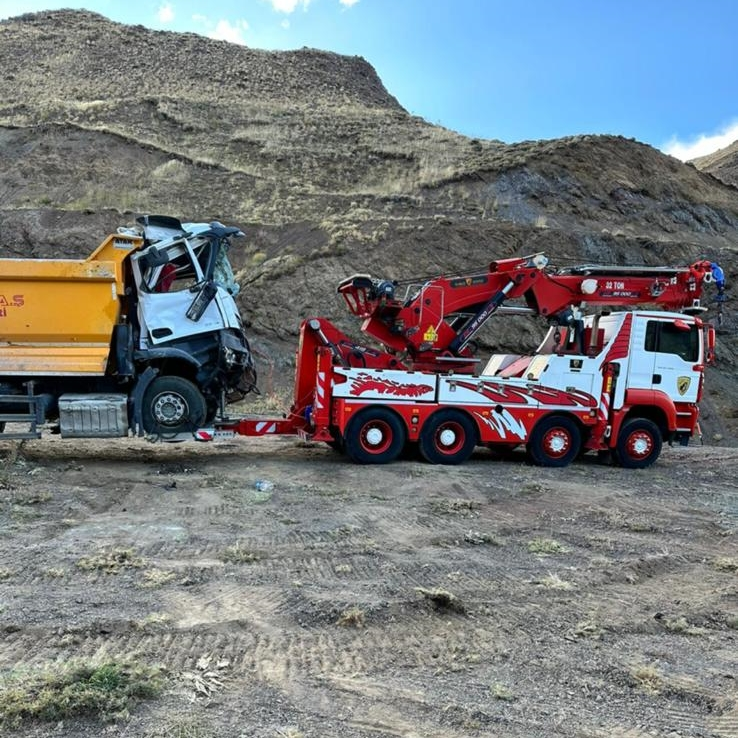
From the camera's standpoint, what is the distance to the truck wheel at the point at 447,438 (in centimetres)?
1085

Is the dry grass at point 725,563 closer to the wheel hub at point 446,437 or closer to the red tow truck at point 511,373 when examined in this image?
the red tow truck at point 511,373

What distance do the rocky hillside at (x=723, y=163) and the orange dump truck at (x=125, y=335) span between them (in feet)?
124

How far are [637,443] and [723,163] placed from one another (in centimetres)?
4306

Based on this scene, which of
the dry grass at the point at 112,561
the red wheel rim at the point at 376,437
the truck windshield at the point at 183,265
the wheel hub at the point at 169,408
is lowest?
the dry grass at the point at 112,561

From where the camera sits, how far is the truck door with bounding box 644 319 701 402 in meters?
11.4

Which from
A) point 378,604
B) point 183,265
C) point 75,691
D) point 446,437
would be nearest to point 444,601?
point 378,604

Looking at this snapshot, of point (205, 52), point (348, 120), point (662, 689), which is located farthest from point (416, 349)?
point (205, 52)

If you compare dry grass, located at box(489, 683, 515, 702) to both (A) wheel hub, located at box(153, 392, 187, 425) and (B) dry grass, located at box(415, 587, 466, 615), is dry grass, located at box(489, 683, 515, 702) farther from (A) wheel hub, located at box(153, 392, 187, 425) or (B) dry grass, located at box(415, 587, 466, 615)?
(A) wheel hub, located at box(153, 392, 187, 425)

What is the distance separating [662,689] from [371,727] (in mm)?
1653

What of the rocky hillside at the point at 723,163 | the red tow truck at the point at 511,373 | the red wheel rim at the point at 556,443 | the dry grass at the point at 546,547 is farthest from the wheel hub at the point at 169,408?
the rocky hillside at the point at 723,163

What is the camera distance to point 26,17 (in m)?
54.8

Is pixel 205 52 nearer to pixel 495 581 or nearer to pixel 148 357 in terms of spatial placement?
pixel 148 357

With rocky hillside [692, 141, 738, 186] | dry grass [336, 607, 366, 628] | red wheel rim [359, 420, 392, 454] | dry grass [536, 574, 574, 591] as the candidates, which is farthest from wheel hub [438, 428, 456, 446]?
rocky hillside [692, 141, 738, 186]

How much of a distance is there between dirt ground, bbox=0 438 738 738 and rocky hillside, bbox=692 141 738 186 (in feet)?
127
